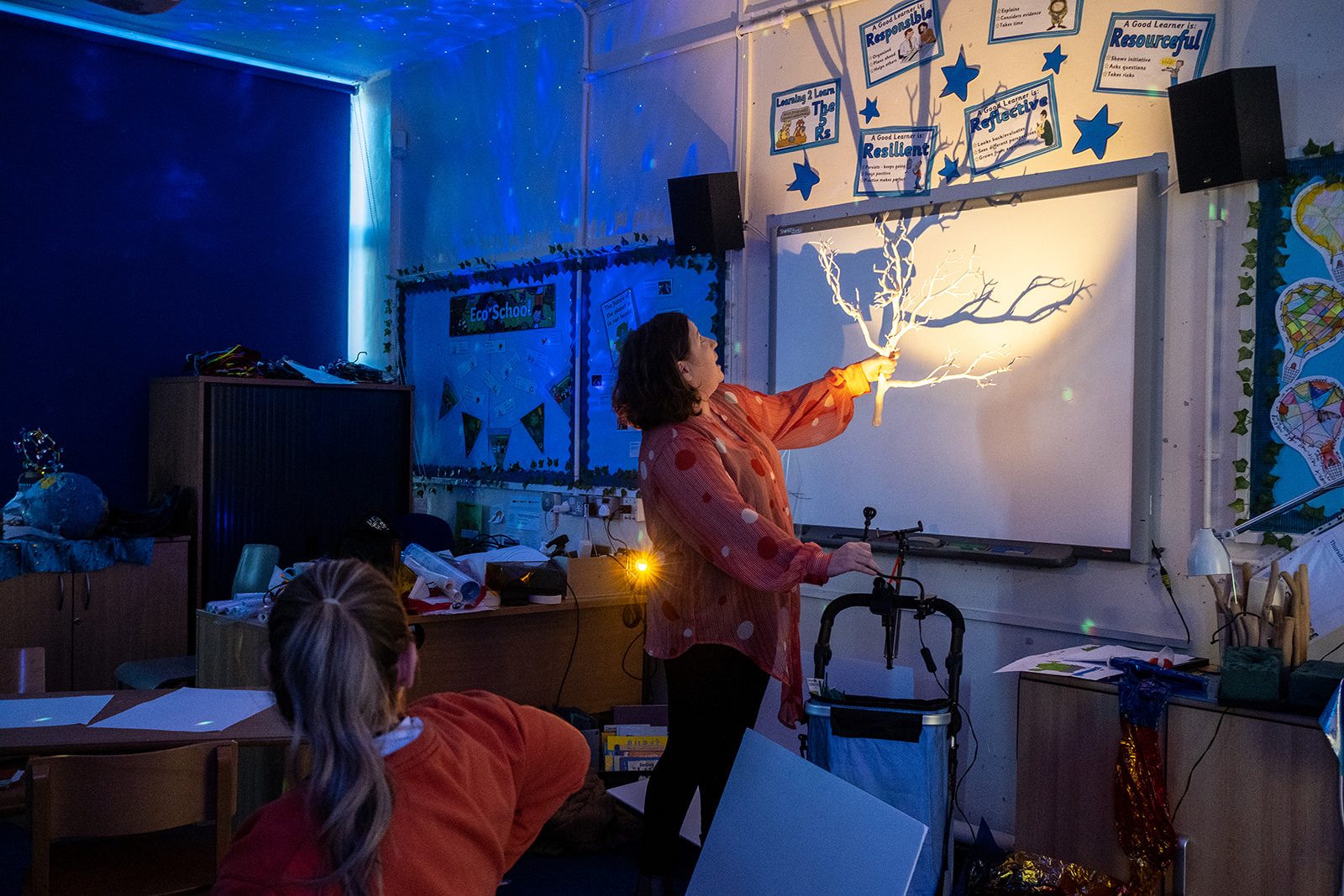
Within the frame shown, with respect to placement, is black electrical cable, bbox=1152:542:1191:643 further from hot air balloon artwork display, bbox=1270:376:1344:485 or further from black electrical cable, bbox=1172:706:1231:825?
black electrical cable, bbox=1172:706:1231:825

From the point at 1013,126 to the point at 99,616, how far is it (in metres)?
4.14

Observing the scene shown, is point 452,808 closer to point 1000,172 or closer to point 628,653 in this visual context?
point 1000,172

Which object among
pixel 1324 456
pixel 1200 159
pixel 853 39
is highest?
pixel 853 39

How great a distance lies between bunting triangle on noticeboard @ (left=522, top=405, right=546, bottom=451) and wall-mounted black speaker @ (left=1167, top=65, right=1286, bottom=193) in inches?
122

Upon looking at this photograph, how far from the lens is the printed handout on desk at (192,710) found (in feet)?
8.11

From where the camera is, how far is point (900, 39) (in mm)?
3801

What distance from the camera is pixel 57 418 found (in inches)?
209

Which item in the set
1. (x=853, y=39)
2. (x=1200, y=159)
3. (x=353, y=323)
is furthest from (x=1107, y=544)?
(x=353, y=323)

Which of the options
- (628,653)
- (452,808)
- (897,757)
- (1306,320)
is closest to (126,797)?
(452,808)

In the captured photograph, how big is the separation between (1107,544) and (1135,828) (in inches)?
35.6

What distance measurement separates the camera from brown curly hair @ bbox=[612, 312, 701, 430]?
2.61 metres

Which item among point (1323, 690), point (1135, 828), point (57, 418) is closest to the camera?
point (1323, 690)

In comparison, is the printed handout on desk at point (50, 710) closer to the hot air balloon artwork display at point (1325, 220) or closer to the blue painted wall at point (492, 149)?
the blue painted wall at point (492, 149)

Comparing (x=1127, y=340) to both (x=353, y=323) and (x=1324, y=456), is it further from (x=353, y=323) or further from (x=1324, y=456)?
(x=353, y=323)
